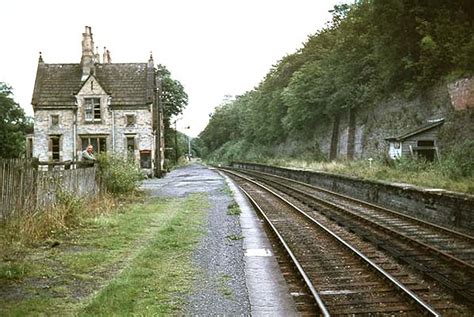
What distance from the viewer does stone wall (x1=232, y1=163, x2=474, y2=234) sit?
13.6 metres

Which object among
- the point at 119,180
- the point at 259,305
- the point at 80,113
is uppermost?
the point at 80,113

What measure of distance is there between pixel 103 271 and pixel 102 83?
115ft

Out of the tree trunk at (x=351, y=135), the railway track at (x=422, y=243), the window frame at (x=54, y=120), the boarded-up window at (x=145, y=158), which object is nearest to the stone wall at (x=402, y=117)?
the tree trunk at (x=351, y=135)

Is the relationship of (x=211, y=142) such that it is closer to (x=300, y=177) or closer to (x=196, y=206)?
(x=300, y=177)

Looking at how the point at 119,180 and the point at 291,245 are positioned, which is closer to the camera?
the point at 291,245

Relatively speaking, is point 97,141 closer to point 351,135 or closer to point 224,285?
point 351,135

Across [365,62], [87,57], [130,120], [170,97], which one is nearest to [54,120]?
[87,57]

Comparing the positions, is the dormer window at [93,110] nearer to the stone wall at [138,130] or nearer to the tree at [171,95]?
the stone wall at [138,130]

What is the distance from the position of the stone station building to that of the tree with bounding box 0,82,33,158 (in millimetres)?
10606

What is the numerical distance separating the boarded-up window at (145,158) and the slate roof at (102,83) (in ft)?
12.7

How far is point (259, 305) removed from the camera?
714 cm

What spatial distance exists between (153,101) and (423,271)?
114 feet

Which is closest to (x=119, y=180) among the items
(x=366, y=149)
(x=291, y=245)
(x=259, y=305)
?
(x=291, y=245)

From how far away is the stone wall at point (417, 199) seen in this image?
13.6 meters
